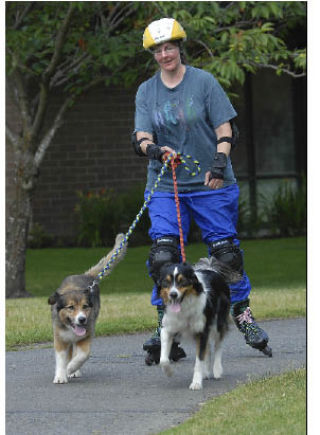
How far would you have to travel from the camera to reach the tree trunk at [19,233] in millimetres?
12812

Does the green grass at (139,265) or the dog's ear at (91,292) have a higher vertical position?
the dog's ear at (91,292)

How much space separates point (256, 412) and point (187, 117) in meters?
2.27

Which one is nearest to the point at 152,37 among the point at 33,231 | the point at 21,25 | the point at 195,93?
the point at 195,93

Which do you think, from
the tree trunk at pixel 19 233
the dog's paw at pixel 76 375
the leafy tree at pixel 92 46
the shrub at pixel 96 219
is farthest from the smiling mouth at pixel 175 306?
the shrub at pixel 96 219

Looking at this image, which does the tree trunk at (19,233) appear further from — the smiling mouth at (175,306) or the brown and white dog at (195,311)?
the smiling mouth at (175,306)

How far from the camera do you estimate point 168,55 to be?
22.8 ft

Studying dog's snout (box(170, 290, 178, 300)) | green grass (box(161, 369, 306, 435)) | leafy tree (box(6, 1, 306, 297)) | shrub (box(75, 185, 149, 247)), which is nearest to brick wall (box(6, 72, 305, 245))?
shrub (box(75, 185, 149, 247))

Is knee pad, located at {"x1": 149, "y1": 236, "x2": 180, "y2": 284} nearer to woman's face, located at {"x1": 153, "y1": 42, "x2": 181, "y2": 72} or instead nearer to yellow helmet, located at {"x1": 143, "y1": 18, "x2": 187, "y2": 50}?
woman's face, located at {"x1": 153, "y1": 42, "x2": 181, "y2": 72}

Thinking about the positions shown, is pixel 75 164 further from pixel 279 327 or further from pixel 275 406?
pixel 275 406

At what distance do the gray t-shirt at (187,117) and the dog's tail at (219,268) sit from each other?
0.53 meters

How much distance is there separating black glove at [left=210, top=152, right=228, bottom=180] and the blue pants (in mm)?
248

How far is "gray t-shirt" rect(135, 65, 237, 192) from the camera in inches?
277

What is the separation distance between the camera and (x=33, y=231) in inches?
709

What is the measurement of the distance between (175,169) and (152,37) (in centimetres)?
93
